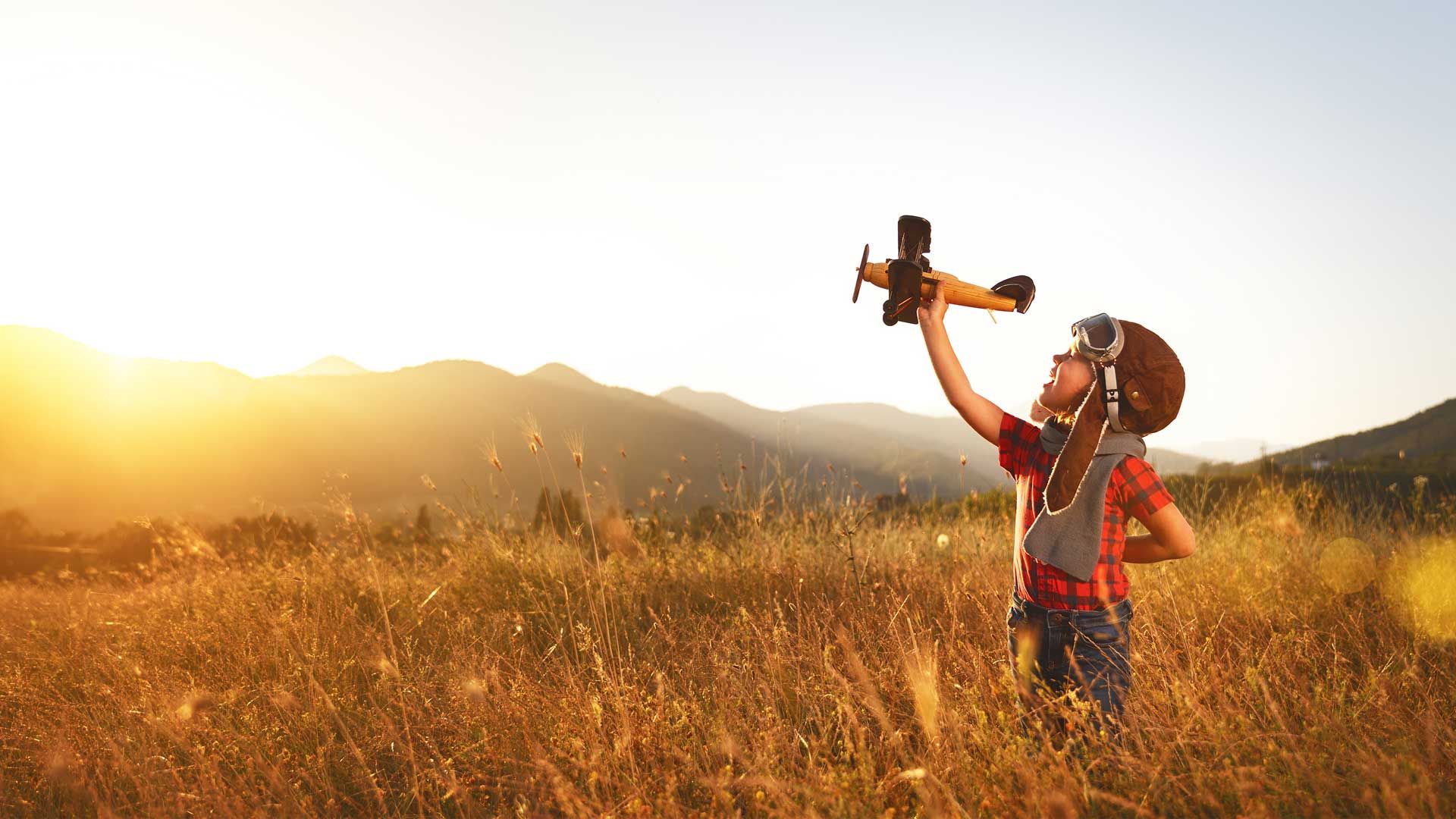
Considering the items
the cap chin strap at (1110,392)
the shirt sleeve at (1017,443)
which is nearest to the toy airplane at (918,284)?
the cap chin strap at (1110,392)

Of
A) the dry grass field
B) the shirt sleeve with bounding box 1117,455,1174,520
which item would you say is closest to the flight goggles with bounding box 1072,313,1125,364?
the shirt sleeve with bounding box 1117,455,1174,520

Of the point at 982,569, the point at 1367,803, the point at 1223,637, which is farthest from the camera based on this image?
the point at 982,569

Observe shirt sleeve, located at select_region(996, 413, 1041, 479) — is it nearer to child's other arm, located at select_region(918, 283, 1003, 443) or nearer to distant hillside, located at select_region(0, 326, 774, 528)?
child's other arm, located at select_region(918, 283, 1003, 443)

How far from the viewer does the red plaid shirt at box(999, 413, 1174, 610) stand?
211 cm

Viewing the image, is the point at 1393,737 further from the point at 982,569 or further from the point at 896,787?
the point at 982,569

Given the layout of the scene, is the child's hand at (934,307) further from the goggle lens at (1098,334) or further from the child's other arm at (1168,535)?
the child's other arm at (1168,535)

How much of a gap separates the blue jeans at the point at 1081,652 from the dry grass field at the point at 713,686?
5.7 inches

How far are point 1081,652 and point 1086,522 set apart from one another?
15.7 inches

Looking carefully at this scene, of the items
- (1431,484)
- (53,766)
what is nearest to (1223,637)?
(53,766)

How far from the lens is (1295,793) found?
1734 mm

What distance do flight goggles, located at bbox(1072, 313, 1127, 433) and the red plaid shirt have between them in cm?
18

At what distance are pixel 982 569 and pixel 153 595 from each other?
635 centimetres

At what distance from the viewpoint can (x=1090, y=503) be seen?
2.12 m

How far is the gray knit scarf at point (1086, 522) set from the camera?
6.81 ft
